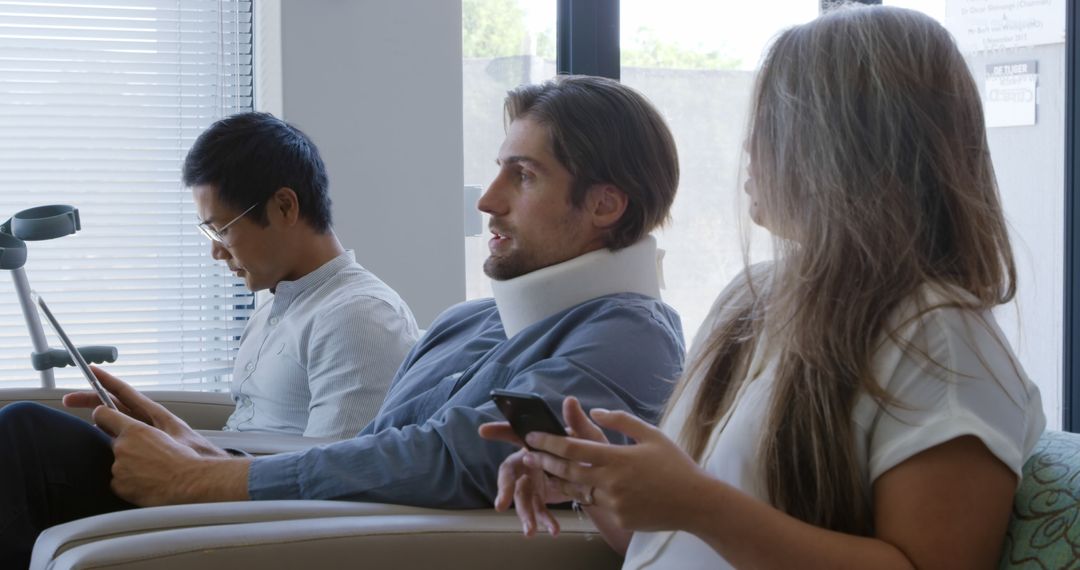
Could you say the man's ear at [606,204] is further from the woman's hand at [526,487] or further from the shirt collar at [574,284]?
the woman's hand at [526,487]

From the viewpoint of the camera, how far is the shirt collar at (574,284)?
1.82 m

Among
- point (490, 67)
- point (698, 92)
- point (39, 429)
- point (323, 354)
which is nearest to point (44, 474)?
point (39, 429)

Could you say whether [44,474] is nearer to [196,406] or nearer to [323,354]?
[323,354]

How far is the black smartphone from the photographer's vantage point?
1061 millimetres

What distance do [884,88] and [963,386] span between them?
306mm

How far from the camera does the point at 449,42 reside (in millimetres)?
3703

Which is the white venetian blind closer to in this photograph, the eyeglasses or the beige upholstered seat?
the eyeglasses

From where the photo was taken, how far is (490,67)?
4105mm

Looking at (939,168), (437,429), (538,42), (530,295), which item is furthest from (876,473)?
(538,42)

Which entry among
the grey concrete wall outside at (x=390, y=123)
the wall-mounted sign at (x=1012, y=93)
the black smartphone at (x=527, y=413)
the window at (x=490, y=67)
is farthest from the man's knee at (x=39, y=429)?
the wall-mounted sign at (x=1012, y=93)

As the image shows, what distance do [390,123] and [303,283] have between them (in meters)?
1.27

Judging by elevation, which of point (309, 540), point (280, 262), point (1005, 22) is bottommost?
point (309, 540)

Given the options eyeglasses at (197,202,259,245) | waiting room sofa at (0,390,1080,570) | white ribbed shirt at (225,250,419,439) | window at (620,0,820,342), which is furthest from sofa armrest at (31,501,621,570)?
window at (620,0,820,342)

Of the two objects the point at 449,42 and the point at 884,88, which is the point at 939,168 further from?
the point at 449,42
